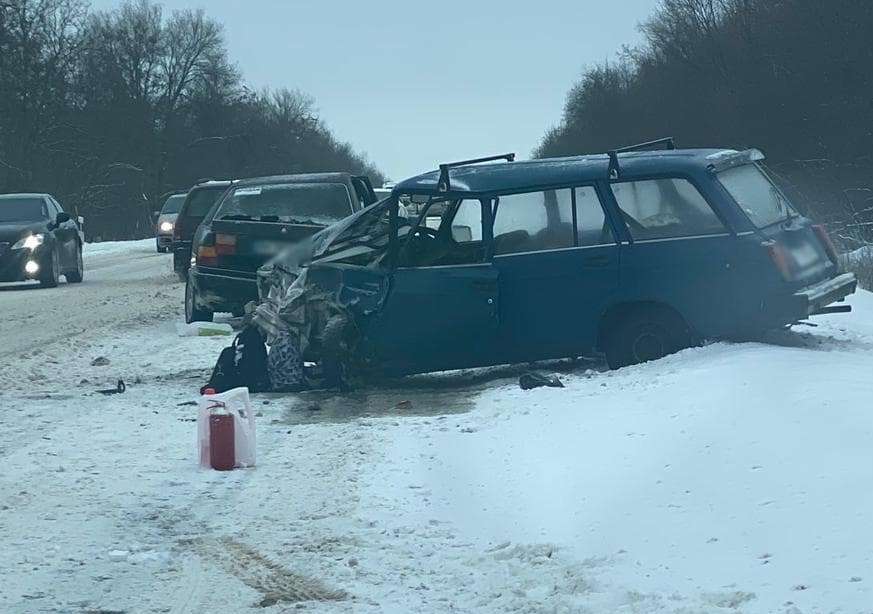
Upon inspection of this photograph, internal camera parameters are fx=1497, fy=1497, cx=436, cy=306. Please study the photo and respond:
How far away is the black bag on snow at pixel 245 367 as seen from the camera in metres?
11.8

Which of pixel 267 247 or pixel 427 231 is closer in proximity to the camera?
pixel 427 231

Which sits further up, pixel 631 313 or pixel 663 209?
pixel 663 209

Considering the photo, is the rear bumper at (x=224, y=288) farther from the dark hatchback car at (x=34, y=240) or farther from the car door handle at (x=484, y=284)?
the dark hatchback car at (x=34, y=240)

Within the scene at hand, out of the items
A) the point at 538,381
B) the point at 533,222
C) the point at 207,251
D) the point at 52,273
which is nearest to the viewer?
the point at 538,381

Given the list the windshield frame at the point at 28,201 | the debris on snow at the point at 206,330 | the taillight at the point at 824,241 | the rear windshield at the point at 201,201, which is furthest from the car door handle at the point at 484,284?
the windshield frame at the point at 28,201

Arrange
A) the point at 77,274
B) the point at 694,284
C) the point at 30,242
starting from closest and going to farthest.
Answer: the point at 694,284 < the point at 30,242 < the point at 77,274

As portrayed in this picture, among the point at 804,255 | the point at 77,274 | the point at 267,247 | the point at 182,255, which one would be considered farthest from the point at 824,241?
the point at 77,274

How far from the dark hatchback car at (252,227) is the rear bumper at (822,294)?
6475 mm

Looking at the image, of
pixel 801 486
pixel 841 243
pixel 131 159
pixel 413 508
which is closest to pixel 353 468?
pixel 413 508

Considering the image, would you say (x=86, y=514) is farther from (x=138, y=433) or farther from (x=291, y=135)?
(x=291, y=135)

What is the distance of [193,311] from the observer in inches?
667

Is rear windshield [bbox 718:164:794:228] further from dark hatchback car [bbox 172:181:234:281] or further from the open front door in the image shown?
dark hatchback car [bbox 172:181:234:281]

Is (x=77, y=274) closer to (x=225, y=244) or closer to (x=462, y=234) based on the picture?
(x=225, y=244)

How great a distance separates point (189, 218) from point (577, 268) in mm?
12802
